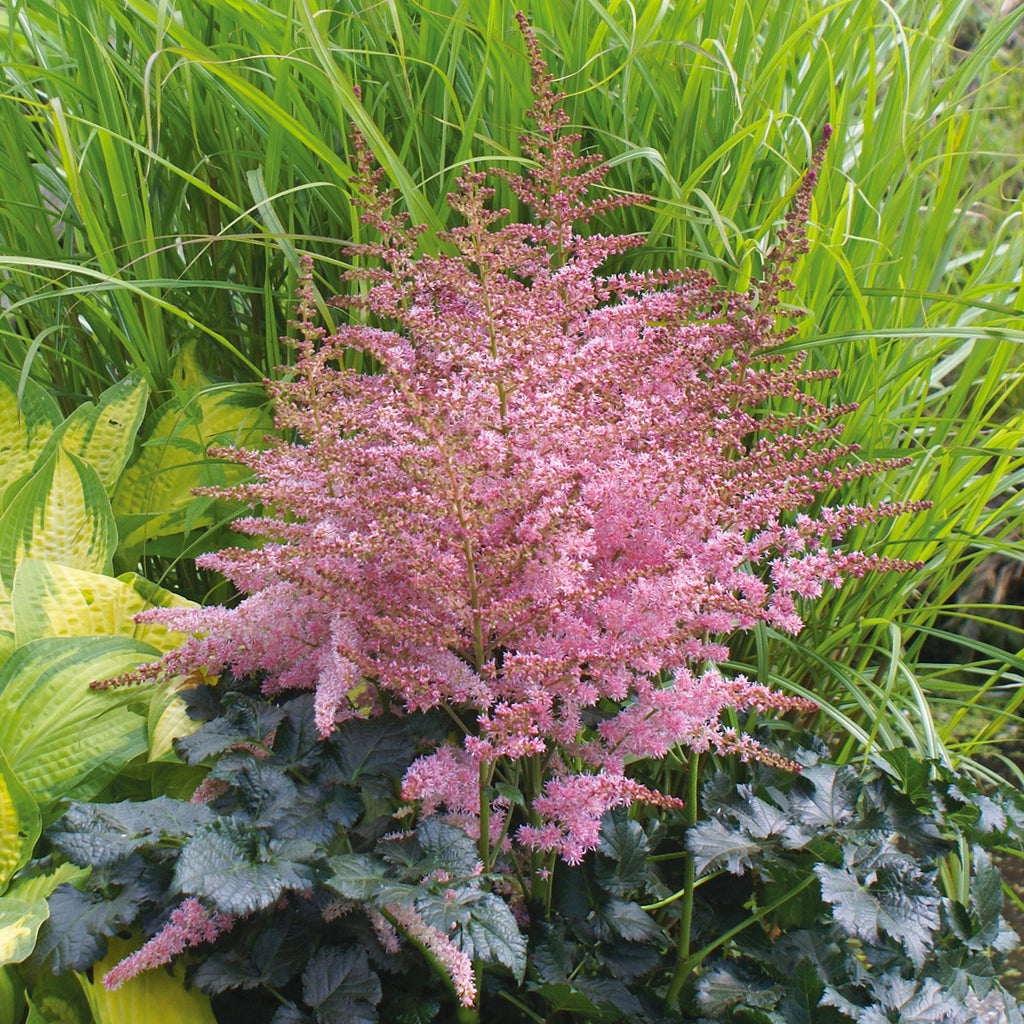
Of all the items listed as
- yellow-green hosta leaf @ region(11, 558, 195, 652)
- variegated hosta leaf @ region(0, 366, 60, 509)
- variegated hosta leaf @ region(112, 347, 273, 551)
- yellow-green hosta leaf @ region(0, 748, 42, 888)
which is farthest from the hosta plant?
variegated hosta leaf @ region(0, 366, 60, 509)

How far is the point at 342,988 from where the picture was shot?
35.7 inches

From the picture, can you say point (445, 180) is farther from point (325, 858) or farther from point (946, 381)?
point (946, 381)

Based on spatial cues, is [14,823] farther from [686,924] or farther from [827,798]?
[827,798]

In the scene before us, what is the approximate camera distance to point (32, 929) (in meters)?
0.92

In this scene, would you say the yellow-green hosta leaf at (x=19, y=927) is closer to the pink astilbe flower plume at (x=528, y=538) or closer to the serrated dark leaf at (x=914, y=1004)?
the pink astilbe flower plume at (x=528, y=538)

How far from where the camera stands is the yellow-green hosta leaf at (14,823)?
1.12 meters

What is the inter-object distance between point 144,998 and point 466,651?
0.47 meters

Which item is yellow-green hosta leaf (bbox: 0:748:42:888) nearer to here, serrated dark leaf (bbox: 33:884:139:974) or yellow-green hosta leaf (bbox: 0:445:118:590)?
serrated dark leaf (bbox: 33:884:139:974)

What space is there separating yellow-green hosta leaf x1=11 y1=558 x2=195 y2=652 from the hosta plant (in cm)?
35

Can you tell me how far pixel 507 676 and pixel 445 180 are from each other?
1.07 m

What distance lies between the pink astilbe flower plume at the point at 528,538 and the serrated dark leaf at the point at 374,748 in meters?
0.03

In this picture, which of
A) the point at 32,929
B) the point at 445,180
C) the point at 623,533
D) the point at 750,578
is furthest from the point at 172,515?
the point at 750,578

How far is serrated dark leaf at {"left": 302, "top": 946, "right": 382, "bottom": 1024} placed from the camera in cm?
89

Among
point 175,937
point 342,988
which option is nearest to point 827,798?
point 342,988
